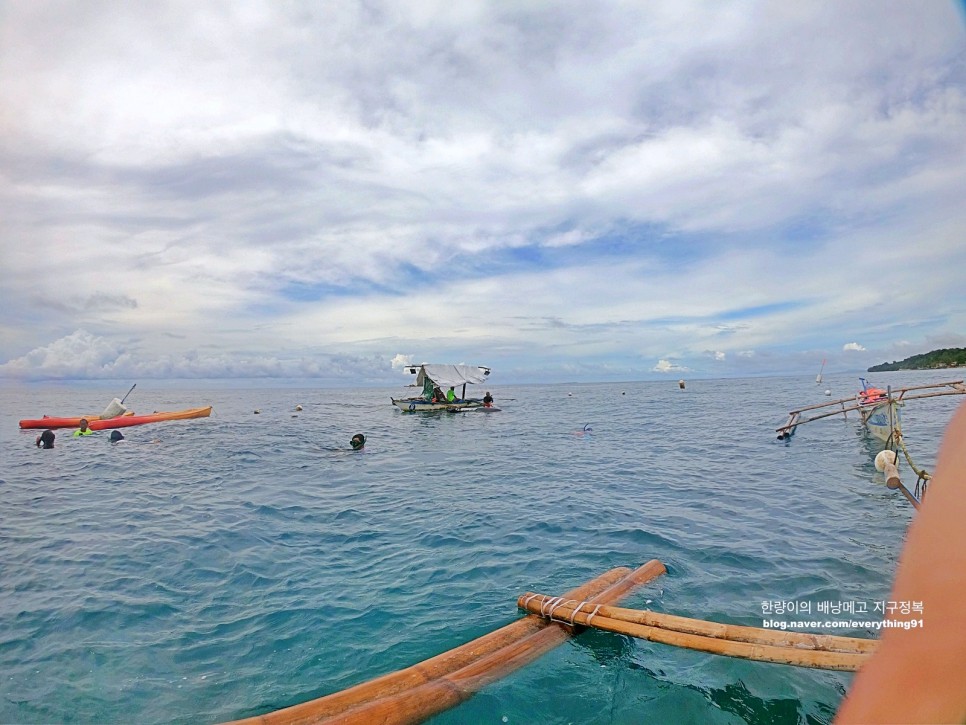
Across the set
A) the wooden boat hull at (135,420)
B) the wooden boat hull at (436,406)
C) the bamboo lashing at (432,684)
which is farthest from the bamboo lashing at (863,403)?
the wooden boat hull at (135,420)

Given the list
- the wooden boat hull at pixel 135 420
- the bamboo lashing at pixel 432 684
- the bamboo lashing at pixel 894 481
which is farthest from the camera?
the wooden boat hull at pixel 135 420

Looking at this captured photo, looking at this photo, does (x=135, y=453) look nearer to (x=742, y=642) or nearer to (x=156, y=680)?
(x=156, y=680)

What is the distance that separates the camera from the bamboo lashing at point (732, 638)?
488 centimetres

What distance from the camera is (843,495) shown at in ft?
49.0

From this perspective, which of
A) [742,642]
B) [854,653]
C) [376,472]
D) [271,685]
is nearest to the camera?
[854,653]

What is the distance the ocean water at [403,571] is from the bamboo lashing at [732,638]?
619mm

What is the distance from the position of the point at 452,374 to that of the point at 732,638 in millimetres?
43860

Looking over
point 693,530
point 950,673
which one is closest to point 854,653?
point 950,673

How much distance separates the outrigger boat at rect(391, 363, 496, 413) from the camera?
4772 cm

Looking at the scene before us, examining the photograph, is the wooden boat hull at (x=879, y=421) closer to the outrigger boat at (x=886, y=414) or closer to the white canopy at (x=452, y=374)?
the outrigger boat at (x=886, y=414)

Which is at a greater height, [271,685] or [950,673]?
[950,673]

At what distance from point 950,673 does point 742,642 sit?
537cm

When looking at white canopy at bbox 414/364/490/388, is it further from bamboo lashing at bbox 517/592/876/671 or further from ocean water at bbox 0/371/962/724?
bamboo lashing at bbox 517/592/876/671

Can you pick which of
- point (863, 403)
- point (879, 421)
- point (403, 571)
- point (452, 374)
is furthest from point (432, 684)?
point (452, 374)
